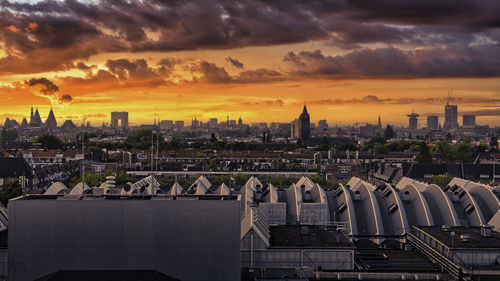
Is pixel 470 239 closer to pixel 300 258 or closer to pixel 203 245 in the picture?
pixel 300 258

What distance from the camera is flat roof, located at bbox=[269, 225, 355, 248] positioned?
31.0m

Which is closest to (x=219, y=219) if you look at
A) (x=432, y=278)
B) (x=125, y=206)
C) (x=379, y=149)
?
(x=125, y=206)

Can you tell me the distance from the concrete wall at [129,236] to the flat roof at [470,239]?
1476 centimetres

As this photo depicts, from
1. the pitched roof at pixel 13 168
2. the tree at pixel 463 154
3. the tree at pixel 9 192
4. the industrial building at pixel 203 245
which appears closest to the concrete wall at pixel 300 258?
the industrial building at pixel 203 245

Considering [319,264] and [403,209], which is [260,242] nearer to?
[319,264]

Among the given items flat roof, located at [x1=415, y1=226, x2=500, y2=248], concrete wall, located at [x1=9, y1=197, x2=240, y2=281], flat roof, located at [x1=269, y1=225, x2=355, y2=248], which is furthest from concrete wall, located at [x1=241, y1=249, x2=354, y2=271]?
flat roof, located at [x1=415, y1=226, x2=500, y2=248]

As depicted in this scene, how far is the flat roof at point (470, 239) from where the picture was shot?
105 ft

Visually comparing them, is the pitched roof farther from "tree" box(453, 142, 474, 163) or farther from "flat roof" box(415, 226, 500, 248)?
"tree" box(453, 142, 474, 163)

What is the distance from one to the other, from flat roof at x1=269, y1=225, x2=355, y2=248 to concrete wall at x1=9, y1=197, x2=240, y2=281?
21.5 feet

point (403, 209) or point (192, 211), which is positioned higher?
point (192, 211)

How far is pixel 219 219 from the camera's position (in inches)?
982

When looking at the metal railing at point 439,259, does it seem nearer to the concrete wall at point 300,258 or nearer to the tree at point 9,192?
the concrete wall at point 300,258

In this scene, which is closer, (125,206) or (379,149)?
(125,206)

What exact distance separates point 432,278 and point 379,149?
571 ft
